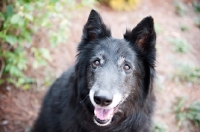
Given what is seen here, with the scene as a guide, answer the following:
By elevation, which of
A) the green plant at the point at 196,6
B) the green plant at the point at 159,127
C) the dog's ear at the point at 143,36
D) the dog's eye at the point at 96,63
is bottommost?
→ the green plant at the point at 159,127

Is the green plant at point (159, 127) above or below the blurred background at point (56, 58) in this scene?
below

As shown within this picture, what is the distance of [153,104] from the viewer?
3174 millimetres

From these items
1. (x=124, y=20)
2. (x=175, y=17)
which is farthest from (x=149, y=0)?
(x=124, y=20)

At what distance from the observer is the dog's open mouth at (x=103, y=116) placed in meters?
2.71

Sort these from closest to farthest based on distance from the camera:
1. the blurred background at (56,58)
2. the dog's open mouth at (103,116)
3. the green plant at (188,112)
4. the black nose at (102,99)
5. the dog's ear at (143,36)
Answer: the black nose at (102,99), the dog's open mouth at (103,116), the dog's ear at (143,36), the blurred background at (56,58), the green plant at (188,112)

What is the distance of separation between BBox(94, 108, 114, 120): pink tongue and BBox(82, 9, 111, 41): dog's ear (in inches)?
39.6

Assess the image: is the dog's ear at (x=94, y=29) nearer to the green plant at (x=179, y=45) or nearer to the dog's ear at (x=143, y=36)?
the dog's ear at (x=143, y=36)

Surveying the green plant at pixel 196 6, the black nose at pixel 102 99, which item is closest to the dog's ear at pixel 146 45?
the black nose at pixel 102 99

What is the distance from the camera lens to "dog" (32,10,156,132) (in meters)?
2.79

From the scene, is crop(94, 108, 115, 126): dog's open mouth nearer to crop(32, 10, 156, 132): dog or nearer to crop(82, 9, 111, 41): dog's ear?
crop(32, 10, 156, 132): dog

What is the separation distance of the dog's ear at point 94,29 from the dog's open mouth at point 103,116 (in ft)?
3.30

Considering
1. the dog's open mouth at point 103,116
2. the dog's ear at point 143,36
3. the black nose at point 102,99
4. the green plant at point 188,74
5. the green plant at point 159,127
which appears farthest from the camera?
the green plant at point 188,74

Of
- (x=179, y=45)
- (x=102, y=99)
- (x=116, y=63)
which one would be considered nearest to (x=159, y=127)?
(x=116, y=63)

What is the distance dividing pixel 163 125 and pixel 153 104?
145 centimetres
